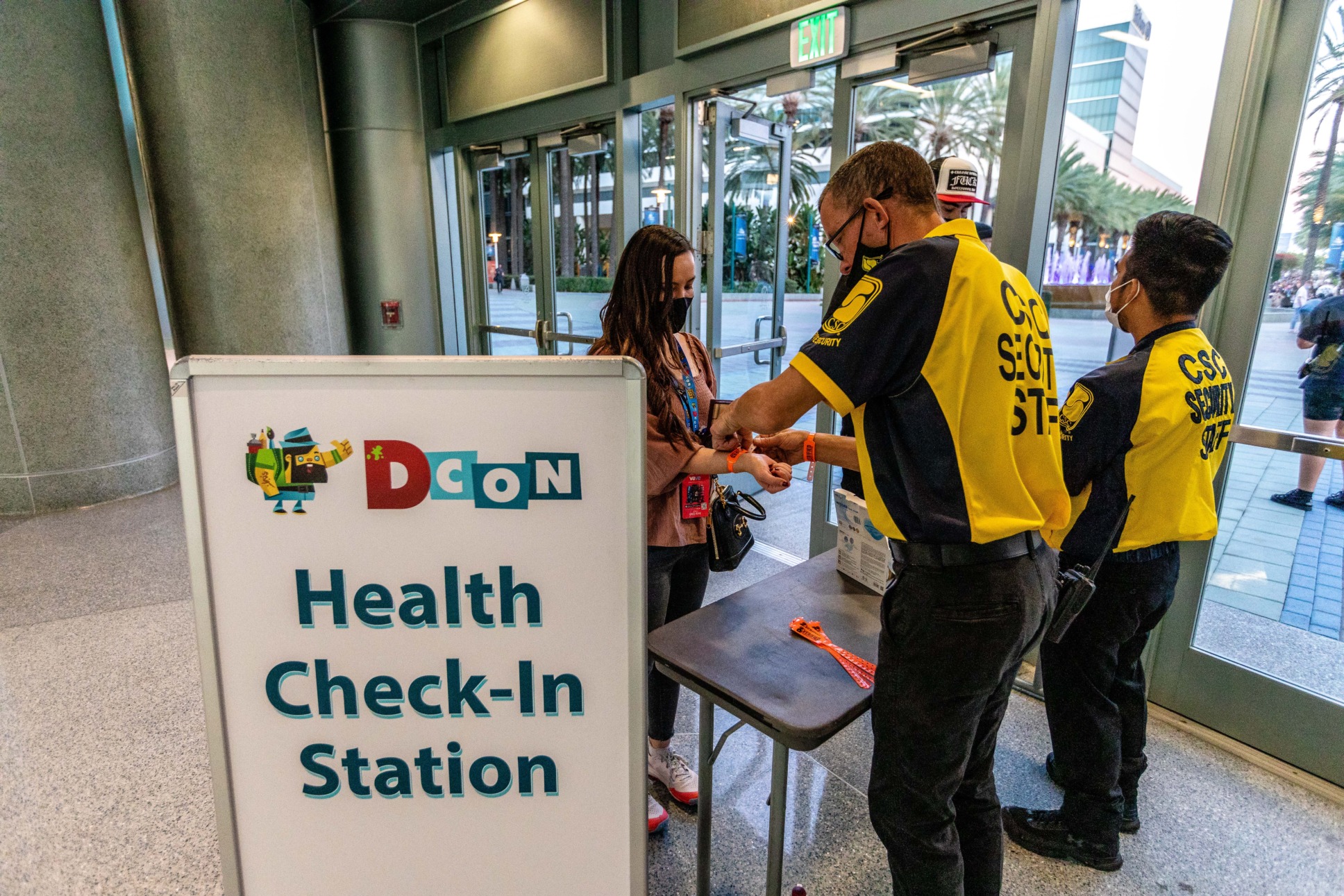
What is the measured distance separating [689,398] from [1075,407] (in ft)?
3.01

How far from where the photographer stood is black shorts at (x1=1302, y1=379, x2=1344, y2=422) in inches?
81.0

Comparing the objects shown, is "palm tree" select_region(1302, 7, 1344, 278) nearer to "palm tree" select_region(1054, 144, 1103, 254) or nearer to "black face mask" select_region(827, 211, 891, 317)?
"palm tree" select_region(1054, 144, 1103, 254)

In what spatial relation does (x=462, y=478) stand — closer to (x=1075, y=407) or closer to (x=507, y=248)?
(x=1075, y=407)

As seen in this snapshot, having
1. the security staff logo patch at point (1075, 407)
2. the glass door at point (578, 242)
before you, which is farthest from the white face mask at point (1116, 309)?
the glass door at point (578, 242)

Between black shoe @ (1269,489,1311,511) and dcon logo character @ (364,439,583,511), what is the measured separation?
2394 millimetres

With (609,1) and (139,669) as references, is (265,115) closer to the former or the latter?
(609,1)

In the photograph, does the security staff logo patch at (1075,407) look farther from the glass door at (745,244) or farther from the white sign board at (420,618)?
the glass door at (745,244)

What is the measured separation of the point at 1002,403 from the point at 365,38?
5335 mm

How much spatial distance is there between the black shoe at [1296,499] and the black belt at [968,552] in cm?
159

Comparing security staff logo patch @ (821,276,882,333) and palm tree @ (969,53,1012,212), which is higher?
palm tree @ (969,53,1012,212)

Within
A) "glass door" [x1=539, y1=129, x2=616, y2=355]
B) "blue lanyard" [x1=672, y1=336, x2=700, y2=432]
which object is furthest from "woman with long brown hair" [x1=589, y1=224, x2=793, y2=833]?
"glass door" [x1=539, y1=129, x2=616, y2=355]

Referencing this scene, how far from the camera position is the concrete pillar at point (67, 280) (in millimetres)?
3889

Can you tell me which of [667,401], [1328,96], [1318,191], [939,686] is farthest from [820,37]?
[939,686]

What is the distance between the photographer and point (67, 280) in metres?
4.12
